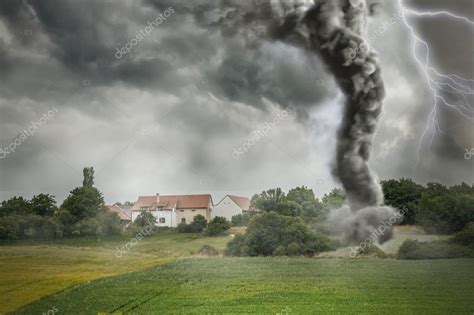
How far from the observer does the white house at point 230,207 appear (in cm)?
1177

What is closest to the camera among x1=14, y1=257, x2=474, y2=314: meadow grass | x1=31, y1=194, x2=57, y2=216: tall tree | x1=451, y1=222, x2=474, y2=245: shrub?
x1=14, y1=257, x2=474, y2=314: meadow grass

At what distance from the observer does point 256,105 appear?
12.1 metres

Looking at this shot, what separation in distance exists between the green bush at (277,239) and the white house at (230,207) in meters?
0.36

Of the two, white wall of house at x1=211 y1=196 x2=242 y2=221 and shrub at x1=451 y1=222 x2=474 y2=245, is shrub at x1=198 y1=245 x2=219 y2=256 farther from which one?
shrub at x1=451 y1=222 x2=474 y2=245

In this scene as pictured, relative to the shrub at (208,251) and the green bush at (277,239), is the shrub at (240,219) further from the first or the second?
the shrub at (208,251)

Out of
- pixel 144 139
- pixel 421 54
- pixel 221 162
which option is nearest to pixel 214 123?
pixel 221 162

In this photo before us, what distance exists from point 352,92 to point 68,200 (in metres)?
7.06

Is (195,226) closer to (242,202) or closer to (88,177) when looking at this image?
(242,202)

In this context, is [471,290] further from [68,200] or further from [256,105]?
[68,200]

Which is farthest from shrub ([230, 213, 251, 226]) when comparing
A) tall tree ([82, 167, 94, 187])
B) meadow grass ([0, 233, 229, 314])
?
tall tree ([82, 167, 94, 187])

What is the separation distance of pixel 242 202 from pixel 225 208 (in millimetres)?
467

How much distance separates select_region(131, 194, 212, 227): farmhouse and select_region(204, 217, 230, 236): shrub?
162mm

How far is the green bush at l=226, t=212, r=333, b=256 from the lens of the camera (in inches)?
466

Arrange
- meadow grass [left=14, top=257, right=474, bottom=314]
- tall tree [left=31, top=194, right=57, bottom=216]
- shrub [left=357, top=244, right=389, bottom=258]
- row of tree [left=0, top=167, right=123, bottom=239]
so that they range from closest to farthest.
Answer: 1. meadow grass [left=14, top=257, right=474, bottom=314]
2. row of tree [left=0, top=167, right=123, bottom=239]
3. tall tree [left=31, top=194, right=57, bottom=216]
4. shrub [left=357, top=244, right=389, bottom=258]
